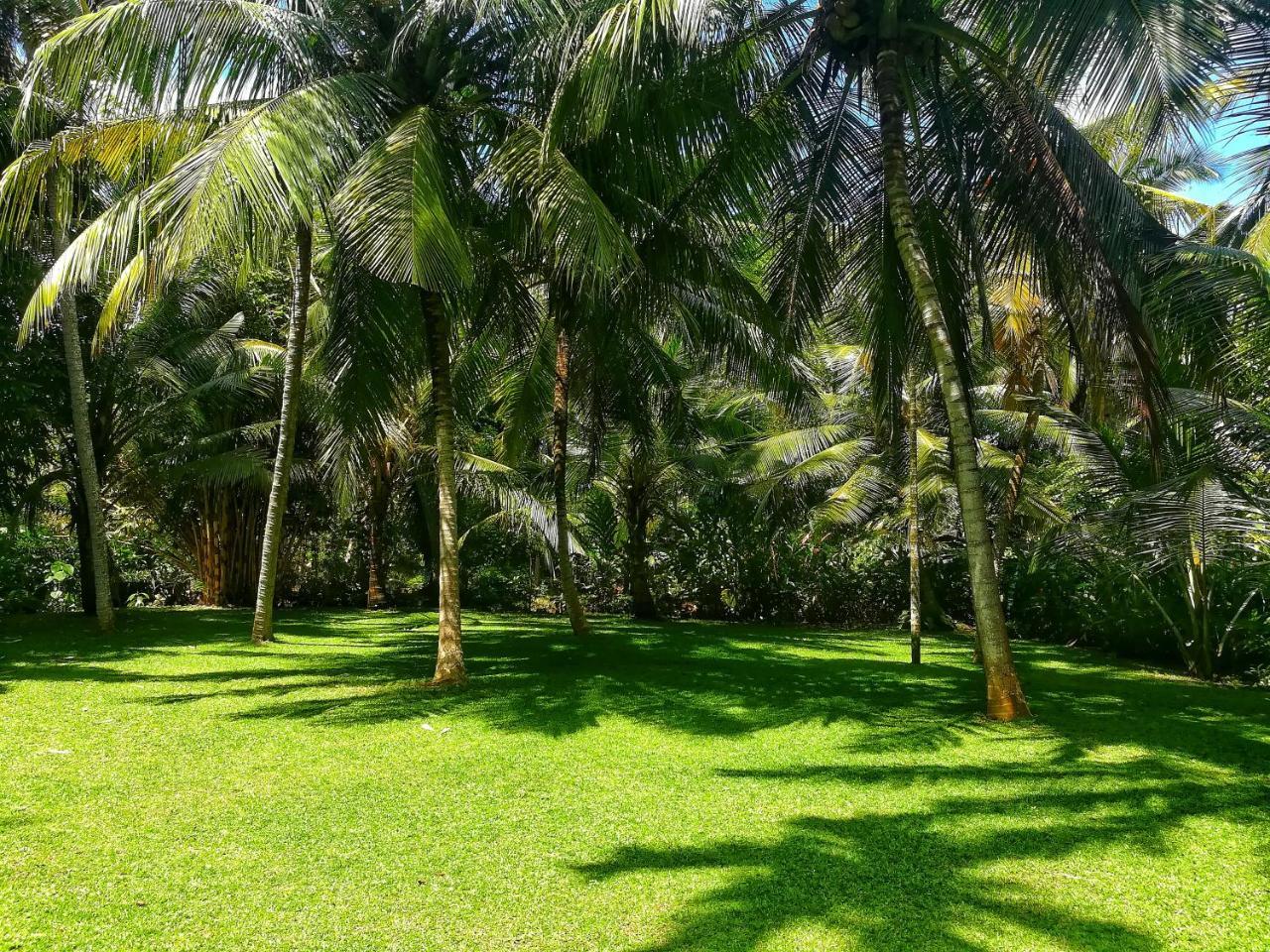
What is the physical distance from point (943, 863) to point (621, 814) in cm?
157

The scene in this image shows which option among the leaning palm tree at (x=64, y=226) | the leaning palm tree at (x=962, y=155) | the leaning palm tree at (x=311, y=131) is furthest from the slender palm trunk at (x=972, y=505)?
the leaning palm tree at (x=64, y=226)

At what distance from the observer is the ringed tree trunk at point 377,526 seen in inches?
643

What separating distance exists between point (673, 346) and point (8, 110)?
9432mm

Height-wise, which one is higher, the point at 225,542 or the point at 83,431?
the point at 83,431

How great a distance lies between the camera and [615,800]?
4660 millimetres

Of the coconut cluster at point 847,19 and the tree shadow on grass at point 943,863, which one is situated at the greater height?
the coconut cluster at point 847,19

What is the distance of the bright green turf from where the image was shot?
321 centimetres

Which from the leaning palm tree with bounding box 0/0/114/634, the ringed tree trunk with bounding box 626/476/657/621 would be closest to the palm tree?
the ringed tree trunk with bounding box 626/476/657/621

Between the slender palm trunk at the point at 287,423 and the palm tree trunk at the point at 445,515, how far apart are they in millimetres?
2373

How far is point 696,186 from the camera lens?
8047 mm

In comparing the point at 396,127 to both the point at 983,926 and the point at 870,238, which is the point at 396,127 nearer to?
the point at 870,238

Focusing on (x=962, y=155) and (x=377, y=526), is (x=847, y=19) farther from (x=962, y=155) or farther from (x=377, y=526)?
(x=377, y=526)

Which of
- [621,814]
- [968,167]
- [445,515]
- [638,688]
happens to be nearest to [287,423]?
[445,515]

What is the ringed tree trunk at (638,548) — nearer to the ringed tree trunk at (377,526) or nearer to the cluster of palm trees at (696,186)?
the ringed tree trunk at (377,526)
